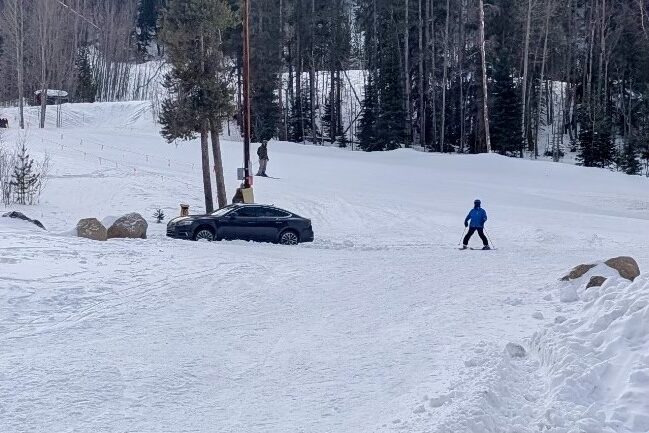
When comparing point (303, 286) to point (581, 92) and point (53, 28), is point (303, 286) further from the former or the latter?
point (53, 28)

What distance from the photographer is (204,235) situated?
2209 centimetres

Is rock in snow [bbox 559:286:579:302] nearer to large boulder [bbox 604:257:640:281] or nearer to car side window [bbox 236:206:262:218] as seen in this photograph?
large boulder [bbox 604:257:640:281]

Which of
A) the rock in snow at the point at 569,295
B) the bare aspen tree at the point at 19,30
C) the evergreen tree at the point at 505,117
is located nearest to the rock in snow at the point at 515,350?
the rock in snow at the point at 569,295

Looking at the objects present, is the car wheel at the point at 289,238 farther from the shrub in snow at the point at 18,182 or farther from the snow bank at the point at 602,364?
the snow bank at the point at 602,364

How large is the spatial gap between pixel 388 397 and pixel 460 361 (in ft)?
4.62

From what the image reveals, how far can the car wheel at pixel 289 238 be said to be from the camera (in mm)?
22609

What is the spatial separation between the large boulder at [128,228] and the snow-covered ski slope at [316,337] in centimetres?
246

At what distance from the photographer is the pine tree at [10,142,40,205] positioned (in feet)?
92.9

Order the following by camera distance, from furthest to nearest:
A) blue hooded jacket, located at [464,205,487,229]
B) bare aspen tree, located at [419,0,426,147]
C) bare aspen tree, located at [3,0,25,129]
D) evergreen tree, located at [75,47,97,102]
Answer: evergreen tree, located at [75,47,97,102]
bare aspen tree, located at [3,0,25,129]
bare aspen tree, located at [419,0,426,147]
blue hooded jacket, located at [464,205,487,229]

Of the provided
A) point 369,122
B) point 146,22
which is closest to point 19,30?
point 369,122

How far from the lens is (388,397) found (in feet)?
24.4

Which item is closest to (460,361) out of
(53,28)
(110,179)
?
(110,179)

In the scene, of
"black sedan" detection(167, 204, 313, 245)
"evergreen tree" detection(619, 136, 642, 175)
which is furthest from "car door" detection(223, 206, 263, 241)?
"evergreen tree" detection(619, 136, 642, 175)

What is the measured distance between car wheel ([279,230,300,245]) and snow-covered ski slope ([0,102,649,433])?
715 mm
